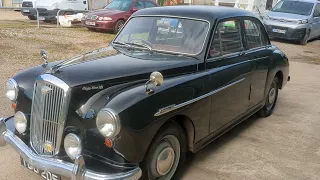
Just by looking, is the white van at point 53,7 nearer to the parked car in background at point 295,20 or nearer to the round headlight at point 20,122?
the parked car in background at point 295,20

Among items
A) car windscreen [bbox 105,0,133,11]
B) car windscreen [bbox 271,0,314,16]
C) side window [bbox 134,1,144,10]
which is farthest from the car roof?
car windscreen [bbox 271,0,314,16]

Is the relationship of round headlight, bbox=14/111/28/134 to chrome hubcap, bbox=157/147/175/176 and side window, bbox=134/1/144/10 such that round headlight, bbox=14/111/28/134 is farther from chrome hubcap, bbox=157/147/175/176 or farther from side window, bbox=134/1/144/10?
side window, bbox=134/1/144/10

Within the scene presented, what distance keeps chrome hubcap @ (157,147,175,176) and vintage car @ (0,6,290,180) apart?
1 centimetres

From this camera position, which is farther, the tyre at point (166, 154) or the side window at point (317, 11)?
the side window at point (317, 11)

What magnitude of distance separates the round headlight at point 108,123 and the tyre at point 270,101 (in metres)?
3.64

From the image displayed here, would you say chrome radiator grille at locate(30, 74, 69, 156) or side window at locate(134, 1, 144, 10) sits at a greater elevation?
side window at locate(134, 1, 144, 10)

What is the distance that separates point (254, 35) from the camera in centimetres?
512

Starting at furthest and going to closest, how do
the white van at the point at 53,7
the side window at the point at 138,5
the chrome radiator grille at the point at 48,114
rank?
the white van at the point at 53,7 → the side window at the point at 138,5 → the chrome radiator grille at the point at 48,114

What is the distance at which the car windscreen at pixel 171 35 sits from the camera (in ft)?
13.1

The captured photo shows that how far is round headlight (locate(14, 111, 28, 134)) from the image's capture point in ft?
10.9

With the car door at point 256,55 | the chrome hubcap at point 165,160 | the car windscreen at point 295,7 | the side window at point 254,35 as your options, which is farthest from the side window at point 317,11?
the chrome hubcap at point 165,160

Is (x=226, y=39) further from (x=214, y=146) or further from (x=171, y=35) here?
(x=214, y=146)

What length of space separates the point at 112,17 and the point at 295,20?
25.3 ft

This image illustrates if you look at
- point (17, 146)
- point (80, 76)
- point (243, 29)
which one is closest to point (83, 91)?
point (80, 76)
